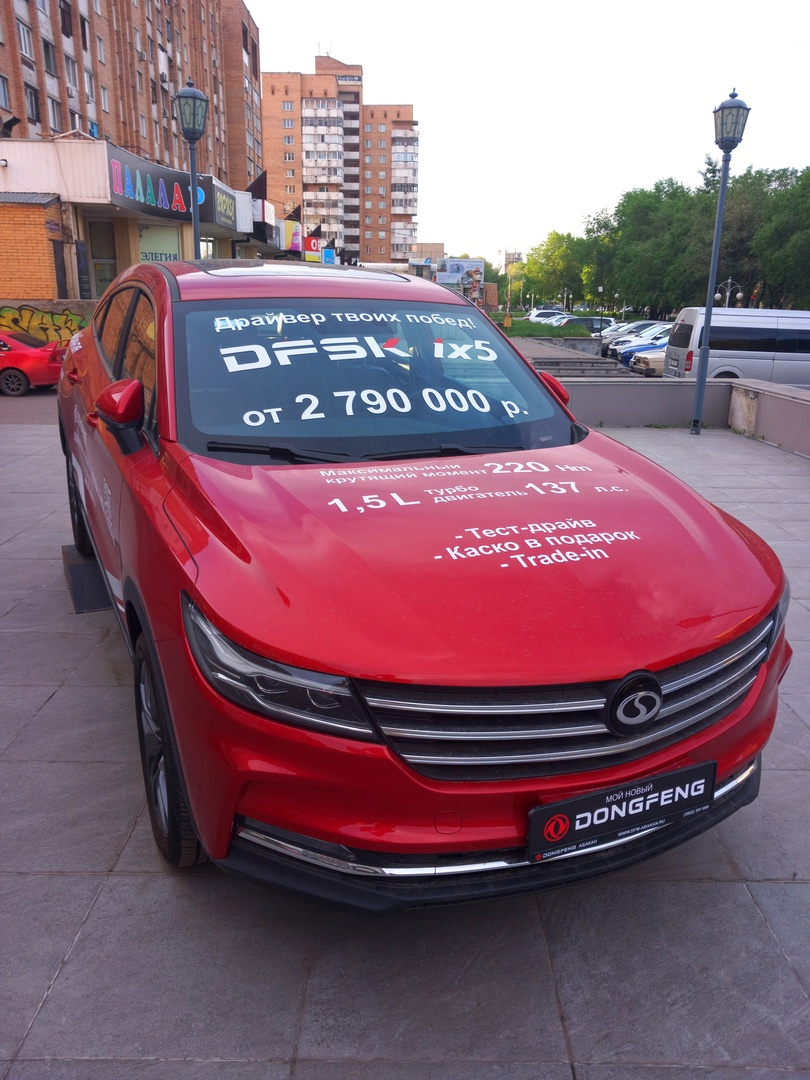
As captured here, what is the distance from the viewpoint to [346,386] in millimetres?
3375

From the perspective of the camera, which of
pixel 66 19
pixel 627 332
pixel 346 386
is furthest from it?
pixel 627 332

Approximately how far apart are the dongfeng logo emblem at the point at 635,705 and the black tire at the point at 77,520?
401 centimetres

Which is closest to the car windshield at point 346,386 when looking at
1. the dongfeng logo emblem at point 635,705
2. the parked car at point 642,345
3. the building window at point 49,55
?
the dongfeng logo emblem at point 635,705

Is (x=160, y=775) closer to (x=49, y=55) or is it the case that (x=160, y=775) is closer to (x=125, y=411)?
(x=125, y=411)

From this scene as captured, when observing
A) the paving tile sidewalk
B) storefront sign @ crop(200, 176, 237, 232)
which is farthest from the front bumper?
storefront sign @ crop(200, 176, 237, 232)

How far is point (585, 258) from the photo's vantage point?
81.9 metres

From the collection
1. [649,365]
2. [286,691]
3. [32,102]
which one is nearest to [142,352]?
[286,691]

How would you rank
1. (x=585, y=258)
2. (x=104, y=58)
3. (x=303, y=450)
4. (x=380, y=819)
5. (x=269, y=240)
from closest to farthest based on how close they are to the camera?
1. (x=380, y=819)
2. (x=303, y=450)
3. (x=104, y=58)
4. (x=269, y=240)
5. (x=585, y=258)

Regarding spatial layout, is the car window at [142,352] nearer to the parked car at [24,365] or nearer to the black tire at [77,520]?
the black tire at [77,520]

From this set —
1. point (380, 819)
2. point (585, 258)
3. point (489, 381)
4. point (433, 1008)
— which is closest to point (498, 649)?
Result: point (380, 819)

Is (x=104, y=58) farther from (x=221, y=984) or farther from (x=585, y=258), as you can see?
(x=585, y=258)

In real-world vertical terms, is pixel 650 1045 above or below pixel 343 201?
below

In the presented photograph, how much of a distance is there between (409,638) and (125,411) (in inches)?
64.3

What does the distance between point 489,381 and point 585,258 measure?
83852 mm
